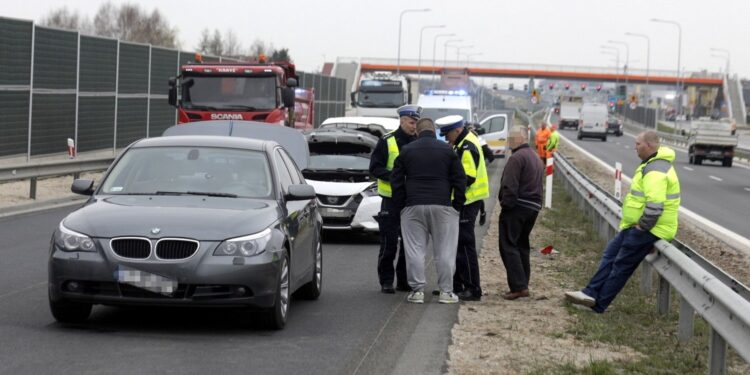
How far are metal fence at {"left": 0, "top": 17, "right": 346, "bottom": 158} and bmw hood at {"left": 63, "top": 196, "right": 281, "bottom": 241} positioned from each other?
60.1ft

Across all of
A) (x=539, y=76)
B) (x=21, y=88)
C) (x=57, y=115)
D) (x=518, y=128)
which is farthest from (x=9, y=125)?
(x=539, y=76)

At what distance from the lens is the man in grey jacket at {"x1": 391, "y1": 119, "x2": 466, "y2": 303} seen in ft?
37.2

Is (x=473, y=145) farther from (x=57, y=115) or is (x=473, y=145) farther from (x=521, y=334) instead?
(x=57, y=115)

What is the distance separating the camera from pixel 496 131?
44.6m

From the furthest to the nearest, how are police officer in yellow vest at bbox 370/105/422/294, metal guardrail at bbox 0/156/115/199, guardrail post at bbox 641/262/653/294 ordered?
metal guardrail at bbox 0/156/115/199 < guardrail post at bbox 641/262/653/294 < police officer in yellow vest at bbox 370/105/422/294

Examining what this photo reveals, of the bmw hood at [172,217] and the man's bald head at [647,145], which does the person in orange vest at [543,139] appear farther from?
the bmw hood at [172,217]

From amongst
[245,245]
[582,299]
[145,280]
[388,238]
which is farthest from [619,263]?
[145,280]

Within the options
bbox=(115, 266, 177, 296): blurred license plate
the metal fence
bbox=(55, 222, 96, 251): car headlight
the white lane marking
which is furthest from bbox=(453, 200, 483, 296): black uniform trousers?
the metal fence

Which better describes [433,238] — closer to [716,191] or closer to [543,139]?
[543,139]

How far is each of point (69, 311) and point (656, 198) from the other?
4.59 meters

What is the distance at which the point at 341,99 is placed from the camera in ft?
222

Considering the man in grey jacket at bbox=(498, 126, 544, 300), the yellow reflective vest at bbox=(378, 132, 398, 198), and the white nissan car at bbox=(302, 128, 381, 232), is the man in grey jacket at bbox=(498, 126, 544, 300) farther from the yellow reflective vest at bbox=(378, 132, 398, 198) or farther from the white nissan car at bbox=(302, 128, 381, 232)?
the white nissan car at bbox=(302, 128, 381, 232)

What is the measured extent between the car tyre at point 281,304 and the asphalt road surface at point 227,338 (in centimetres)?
9

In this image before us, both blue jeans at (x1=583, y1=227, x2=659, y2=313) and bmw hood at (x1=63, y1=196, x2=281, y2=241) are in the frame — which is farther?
blue jeans at (x1=583, y1=227, x2=659, y2=313)
